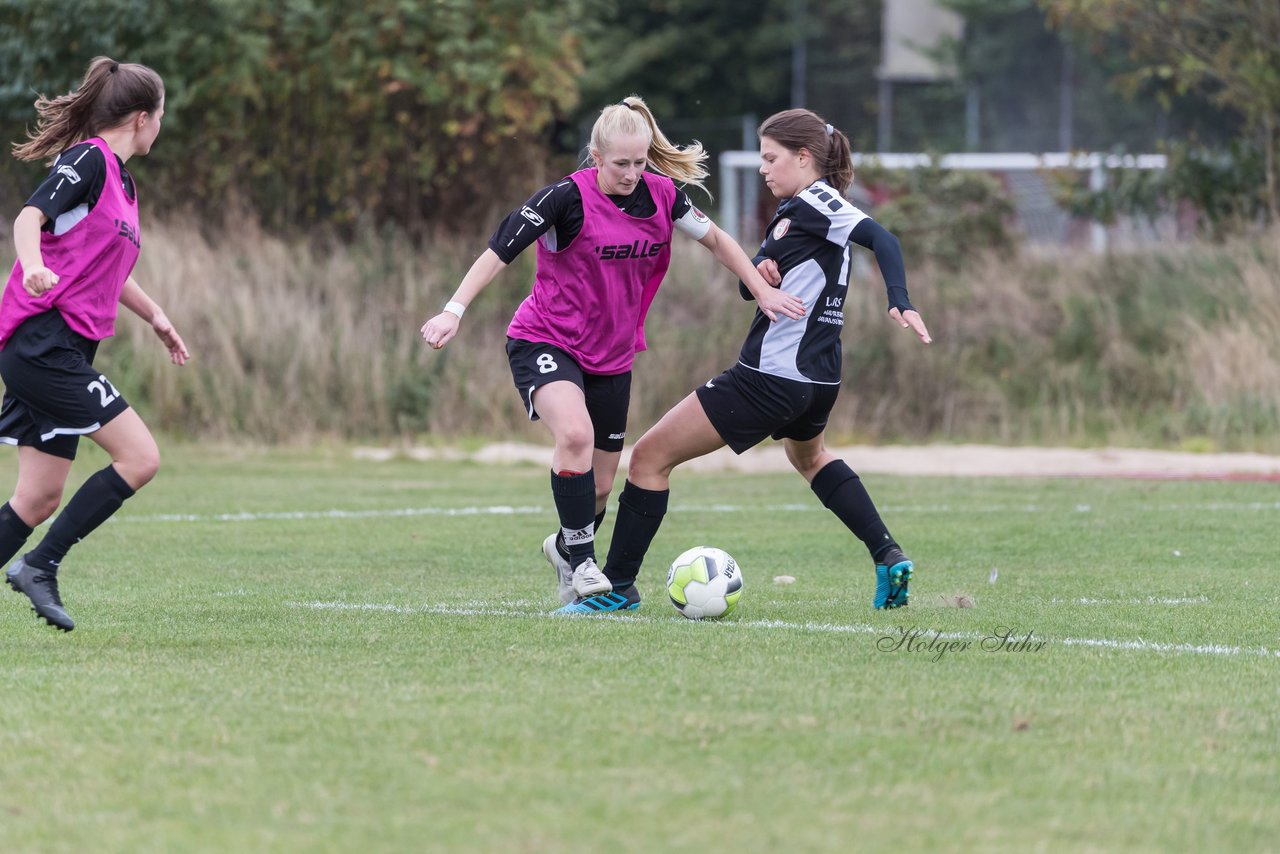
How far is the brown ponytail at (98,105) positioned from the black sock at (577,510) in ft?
6.44

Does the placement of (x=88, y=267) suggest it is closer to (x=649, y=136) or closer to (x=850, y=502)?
(x=649, y=136)

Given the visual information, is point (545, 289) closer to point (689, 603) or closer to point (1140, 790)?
point (689, 603)

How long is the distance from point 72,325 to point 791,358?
2514 mm

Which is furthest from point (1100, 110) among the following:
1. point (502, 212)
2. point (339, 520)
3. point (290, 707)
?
point (290, 707)

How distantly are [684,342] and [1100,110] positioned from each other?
696 inches

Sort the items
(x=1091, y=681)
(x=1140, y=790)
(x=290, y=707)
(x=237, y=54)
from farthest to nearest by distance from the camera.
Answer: (x=237, y=54)
(x=1091, y=681)
(x=290, y=707)
(x=1140, y=790)

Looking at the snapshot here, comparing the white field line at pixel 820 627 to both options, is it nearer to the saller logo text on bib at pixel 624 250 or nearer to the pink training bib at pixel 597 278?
the pink training bib at pixel 597 278

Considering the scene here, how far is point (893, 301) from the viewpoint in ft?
20.9

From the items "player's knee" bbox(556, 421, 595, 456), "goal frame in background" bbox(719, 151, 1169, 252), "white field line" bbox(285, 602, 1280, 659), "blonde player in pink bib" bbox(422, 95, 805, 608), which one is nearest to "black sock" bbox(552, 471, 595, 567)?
"blonde player in pink bib" bbox(422, 95, 805, 608)

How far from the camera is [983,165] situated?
78.5ft

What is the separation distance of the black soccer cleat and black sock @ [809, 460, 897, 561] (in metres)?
2.76

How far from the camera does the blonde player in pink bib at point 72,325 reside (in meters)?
5.58

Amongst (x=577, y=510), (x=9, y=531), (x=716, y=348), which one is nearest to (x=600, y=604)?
(x=577, y=510)

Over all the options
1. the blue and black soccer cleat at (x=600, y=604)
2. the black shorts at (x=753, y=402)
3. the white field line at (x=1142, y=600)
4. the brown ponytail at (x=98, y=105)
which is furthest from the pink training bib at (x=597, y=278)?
the white field line at (x=1142, y=600)
